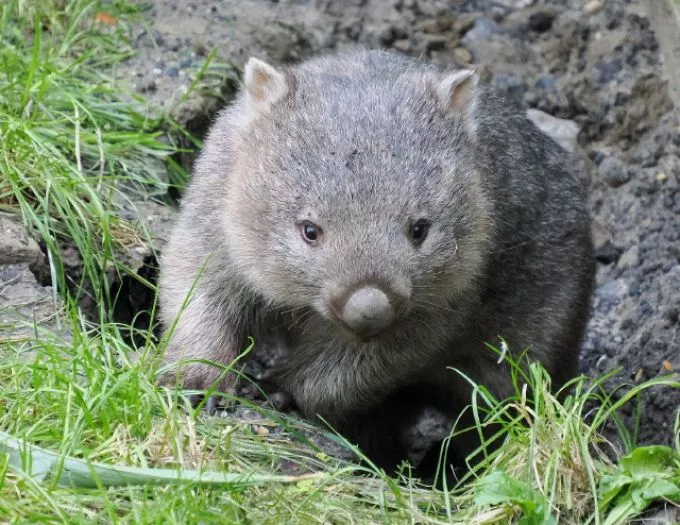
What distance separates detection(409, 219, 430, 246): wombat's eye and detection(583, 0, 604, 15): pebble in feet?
15.1

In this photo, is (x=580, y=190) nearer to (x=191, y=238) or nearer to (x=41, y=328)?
(x=191, y=238)

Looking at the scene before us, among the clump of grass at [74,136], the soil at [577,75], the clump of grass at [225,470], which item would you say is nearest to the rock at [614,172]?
the soil at [577,75]

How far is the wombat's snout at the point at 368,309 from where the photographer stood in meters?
4.47

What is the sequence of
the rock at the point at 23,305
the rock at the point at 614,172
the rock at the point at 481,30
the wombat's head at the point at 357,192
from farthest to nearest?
the rock at the point at 481,30 → the rock at the point at 614,172 → the rock at the point at 23,305 → the wombat's head at the point at 357,192

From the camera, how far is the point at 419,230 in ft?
15.9

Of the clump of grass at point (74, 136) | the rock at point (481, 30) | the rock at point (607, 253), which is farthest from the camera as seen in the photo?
the rock at point (481, 30)

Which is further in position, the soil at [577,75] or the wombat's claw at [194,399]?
the soil at [577,75]

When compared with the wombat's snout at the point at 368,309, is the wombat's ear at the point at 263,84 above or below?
above

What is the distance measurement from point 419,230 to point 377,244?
0.30 m

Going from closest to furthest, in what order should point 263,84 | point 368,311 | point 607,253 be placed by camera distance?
1. point 368,311
2. point 263,84
3. point 607,253

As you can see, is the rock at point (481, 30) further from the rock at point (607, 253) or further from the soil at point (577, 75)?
the rock at point (607, 253)

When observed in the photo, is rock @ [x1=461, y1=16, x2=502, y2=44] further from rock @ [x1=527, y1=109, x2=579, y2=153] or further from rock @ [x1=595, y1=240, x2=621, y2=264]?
rock @ [x1=595, y1=240, x2=621, y2=264]

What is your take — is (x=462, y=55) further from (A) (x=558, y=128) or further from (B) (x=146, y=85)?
(B) (x=146, y=85)

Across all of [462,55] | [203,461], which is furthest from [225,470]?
[462,55]
